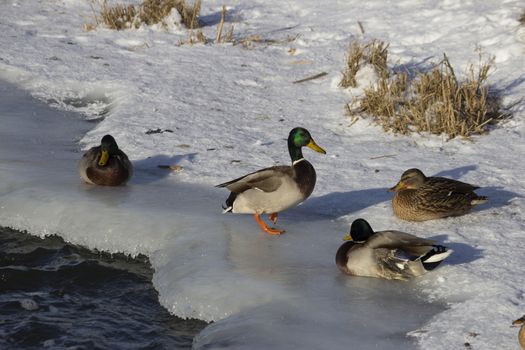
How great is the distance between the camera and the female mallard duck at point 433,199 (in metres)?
6.67

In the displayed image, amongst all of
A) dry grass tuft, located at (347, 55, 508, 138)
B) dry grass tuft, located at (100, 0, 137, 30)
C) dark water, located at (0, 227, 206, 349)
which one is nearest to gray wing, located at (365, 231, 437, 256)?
dark water, located at (0, 227, 206, 349)

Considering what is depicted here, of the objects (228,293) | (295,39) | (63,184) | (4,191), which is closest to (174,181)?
(63,184)

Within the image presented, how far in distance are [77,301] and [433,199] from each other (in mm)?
2815

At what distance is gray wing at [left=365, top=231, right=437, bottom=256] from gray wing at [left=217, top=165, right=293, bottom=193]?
3.47 feet

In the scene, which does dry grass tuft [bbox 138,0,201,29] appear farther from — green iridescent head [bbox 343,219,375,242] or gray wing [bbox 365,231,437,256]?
gray wing [bbox 365,231,437,256]

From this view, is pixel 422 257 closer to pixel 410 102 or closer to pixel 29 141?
pixel 410 102

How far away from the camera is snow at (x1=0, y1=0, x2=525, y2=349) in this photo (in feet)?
17.9

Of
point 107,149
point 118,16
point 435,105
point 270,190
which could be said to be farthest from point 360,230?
point 118,16

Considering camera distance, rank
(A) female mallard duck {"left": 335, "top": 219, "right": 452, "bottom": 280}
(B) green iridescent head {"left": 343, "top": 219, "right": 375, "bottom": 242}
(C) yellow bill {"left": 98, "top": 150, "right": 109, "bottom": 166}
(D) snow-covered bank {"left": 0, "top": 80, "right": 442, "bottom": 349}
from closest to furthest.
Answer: (D) snow-covered bank {"left": 0, "top": 80, "right": 442, "bottom": 349} < (A) female mallard duck {"left": 335, "top": 219, "right": 452, "bottom": 280} < (B) green iridescent head {"left": 343, "top": 219, "right": 375, "bottom": 242} < (C) yellow bill {"left": 98, "top": 150, "right": 109, "bottom": 166}

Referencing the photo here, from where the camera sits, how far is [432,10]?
12508 mm

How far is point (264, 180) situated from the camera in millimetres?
6691

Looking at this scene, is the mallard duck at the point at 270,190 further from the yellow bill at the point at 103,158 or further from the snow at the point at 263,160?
the yellow bill at the point at 103,158

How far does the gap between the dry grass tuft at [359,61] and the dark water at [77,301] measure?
15.2 feet

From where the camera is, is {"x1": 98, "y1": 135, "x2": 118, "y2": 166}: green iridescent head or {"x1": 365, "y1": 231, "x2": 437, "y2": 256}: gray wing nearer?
{"x1": 365, "y1": 231, "x2": 437, "y2": 256}: gray wing
